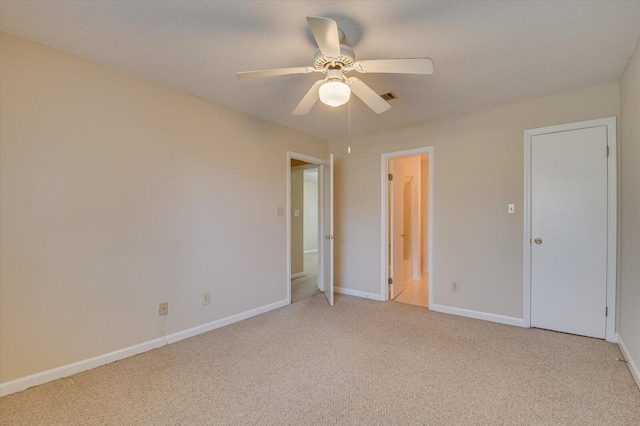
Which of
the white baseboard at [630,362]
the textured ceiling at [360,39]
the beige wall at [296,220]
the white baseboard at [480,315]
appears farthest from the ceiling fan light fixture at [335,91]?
the beige wall at [296,220]

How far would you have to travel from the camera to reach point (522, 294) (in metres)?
3.02

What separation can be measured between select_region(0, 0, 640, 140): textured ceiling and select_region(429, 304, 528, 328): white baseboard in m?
2.30

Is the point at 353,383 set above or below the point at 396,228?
below

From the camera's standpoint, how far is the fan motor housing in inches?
70.8

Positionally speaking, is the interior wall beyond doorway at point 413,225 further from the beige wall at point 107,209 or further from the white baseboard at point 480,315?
the beige wall at point 107,209

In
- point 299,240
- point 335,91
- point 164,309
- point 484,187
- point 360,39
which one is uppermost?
point 360,39

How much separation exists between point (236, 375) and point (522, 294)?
2.87m

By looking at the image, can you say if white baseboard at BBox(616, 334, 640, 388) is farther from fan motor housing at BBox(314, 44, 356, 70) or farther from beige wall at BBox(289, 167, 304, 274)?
beige wall at BBox(289, 167, 304, 274)

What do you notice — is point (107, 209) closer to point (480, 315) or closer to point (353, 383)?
point (353, 383)

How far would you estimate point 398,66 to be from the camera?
1.72 metres

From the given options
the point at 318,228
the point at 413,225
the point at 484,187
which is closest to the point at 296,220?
the point at 318,228

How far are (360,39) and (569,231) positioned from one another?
8.67 ft

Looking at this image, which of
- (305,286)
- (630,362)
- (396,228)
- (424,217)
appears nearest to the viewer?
(630,362)

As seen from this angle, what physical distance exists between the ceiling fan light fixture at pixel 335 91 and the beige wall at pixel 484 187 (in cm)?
215
